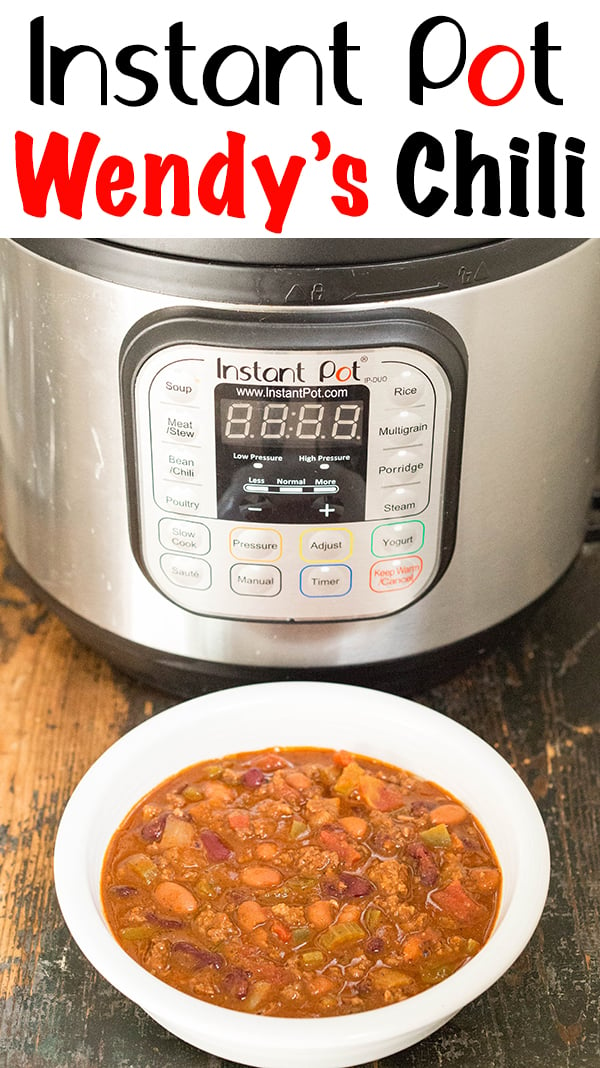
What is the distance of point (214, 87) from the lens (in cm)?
70

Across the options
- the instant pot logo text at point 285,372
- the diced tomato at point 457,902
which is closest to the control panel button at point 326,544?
the instant pot logo text at point 285,372

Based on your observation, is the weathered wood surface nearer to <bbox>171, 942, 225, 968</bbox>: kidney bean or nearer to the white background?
<bbox>171, 942, 225, 968</bbox>: kidney bean

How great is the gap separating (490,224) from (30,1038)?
1.74 ft

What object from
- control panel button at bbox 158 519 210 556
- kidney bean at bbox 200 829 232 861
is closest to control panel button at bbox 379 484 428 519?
control panel button at bbox 158 519 210 556

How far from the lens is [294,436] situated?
2.52ft

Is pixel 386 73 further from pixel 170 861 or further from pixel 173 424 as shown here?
pixel 170 861

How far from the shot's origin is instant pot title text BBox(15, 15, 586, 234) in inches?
27.6

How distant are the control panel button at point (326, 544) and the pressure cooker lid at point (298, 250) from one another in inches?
7.0

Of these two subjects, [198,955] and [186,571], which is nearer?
[198,955]

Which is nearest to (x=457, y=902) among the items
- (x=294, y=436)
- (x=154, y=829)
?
(x=154, y=829)

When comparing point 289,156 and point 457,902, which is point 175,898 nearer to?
point 457,902

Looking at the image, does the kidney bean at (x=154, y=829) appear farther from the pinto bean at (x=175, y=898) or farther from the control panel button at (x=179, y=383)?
the control panel button at (x=179, y=383)

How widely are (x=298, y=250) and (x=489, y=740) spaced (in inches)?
15.6

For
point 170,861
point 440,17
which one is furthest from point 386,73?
point 170,861
